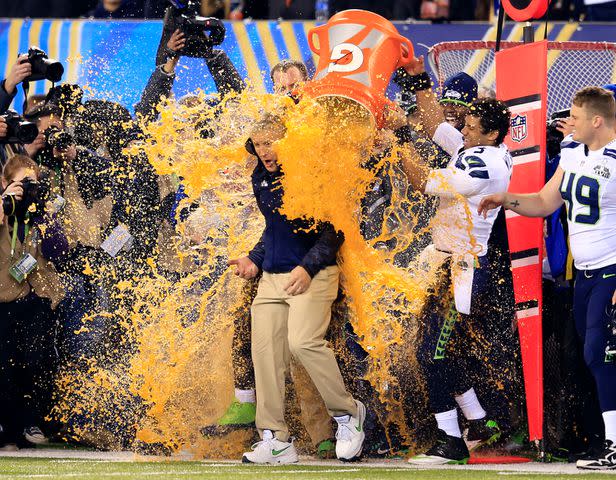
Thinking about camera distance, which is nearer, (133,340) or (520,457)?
(520,457)

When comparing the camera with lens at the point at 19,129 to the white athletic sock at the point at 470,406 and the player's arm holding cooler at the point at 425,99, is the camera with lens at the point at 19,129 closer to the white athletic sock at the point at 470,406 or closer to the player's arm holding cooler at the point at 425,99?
the player's arm holding cooler at the point at 425,99

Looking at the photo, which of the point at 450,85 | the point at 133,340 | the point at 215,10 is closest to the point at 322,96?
the point at 450,85

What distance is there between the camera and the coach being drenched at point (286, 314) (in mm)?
6941

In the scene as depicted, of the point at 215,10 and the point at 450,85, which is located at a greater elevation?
the point at 215,10

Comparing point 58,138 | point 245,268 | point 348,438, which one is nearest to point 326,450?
point 348,438

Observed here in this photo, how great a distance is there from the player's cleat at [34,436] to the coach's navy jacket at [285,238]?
1.95 metres

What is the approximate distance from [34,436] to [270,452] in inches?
71.8

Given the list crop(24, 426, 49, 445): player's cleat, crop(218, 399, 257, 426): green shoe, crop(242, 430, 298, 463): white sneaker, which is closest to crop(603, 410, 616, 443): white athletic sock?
crop(242, 430, 298, 463): white sneaker

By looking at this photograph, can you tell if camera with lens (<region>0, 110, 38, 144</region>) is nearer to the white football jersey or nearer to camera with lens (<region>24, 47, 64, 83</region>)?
camera with lens (<region>24, 47, 64, 83</region>)

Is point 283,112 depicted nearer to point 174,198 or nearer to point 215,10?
point 174,198

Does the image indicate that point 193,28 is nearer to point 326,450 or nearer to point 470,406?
point 326,450

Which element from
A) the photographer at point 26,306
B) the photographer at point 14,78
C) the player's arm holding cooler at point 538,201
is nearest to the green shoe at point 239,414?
the photographer at point 26,306

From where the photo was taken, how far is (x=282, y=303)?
7.14m

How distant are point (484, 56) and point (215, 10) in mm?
A: 2874
